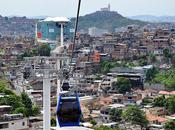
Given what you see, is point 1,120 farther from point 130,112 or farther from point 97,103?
point 97,103

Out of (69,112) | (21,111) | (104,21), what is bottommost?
(104,21)

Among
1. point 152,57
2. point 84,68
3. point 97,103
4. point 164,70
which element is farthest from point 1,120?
point 152,57

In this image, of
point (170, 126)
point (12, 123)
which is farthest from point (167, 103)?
point (12, 123)

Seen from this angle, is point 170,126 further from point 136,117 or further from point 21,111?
point 21,111

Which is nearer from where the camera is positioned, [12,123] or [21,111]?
[12,123]

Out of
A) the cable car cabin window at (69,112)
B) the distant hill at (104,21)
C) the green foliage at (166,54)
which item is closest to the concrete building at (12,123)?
the cable car cabin window at (69,112)

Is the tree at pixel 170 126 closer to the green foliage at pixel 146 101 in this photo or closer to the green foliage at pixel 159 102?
the green foliage at pixel 159 102

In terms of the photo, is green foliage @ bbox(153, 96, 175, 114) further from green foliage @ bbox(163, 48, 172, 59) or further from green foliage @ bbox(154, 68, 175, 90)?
green foliage @ bbox(163, 48, 172, 59)

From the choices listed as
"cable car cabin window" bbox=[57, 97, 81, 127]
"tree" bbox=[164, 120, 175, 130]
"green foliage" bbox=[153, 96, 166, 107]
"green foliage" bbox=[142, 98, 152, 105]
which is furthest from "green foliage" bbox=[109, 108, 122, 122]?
"cable car cabin window" bbox=[57, 97, 81, 127]
